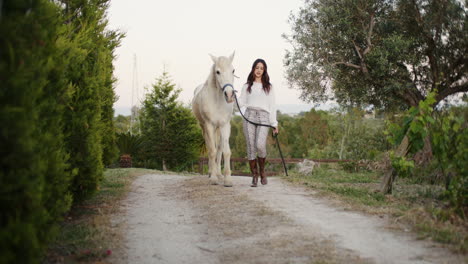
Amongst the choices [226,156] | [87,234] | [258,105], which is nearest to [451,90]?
[258,105]

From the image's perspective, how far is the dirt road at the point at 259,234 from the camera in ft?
13.1

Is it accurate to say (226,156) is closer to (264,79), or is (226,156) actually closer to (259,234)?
(264,79)

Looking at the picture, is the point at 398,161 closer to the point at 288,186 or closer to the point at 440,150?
the point at 440,150

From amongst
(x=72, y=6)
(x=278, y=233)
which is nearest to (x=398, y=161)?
(x=278, y=233)

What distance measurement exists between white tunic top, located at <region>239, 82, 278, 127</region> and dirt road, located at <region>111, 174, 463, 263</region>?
1.84 m

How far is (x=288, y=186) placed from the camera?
8516 millimetres

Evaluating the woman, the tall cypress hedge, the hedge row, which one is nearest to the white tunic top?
the woman

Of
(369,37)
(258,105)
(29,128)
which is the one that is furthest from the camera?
(369,37)

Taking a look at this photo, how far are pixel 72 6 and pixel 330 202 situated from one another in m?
5.63

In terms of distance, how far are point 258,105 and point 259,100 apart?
4.3 inches

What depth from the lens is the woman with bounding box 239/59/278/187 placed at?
8133 millimetres

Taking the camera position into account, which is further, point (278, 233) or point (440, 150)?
point (440, 150)

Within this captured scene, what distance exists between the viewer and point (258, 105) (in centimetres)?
815

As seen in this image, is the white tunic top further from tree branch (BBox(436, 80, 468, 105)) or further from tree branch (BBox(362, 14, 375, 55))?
tree branch (BBox(436, 80, 468, 105))
